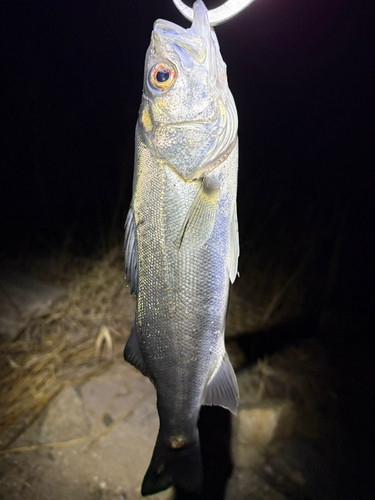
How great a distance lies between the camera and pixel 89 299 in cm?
325

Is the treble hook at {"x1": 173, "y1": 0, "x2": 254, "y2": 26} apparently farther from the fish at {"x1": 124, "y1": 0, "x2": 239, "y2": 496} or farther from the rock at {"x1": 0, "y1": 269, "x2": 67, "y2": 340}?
the rock at {"x1": 0, "y1": 269, "x2": 67, "y2": 340}

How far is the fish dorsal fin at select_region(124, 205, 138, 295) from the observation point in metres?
1.01

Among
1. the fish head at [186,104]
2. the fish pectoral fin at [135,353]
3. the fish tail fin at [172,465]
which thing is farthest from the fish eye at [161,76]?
the fish tail fin at [172,465]

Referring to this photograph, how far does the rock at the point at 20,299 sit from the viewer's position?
2.66m

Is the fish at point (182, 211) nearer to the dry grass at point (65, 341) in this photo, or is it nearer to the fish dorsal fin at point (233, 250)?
the fish dorsal fin at point (233, 250)

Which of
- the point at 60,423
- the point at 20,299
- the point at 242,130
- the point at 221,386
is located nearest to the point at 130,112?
the point at 242,130

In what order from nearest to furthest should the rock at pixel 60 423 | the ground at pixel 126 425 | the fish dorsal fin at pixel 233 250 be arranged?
the fish dorsal fin at pixel 233 250 → the ground at pixel 126 425 → the rock at pixel 60 423

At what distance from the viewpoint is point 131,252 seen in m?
1.02

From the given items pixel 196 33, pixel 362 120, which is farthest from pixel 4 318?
pixel 362 120

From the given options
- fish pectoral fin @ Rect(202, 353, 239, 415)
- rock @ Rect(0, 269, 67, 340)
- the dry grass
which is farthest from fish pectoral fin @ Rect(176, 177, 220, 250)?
rock @ Rect(0, 269, 67, 340)

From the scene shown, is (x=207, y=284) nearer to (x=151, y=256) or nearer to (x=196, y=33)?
(x=151, y=256)

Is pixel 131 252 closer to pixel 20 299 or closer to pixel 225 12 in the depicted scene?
pixel 225 12

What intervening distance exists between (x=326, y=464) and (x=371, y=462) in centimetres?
35

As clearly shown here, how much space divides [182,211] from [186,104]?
342 millimetres
